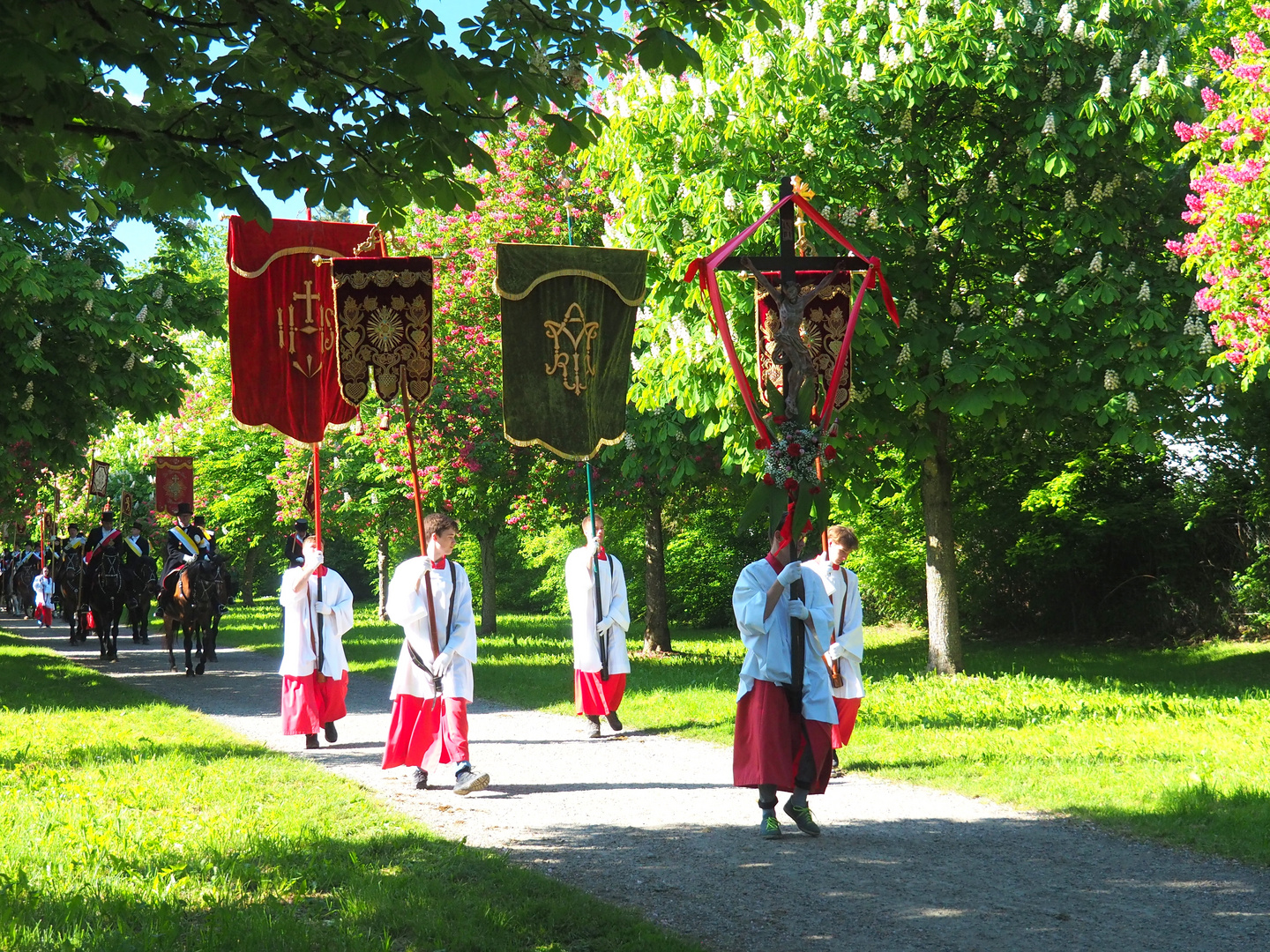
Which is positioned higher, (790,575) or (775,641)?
(790,575)

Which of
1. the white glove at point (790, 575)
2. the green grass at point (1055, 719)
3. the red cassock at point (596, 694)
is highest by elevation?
the white glove at point (790, 575)

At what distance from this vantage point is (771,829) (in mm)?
7000

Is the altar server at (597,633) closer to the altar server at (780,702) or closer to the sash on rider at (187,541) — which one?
the altar server at (780,702)

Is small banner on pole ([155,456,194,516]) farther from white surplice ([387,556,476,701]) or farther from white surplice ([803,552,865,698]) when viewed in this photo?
white surplice ([803,552,865,698])

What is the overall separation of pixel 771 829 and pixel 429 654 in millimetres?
3011

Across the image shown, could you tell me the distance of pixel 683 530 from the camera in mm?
28438

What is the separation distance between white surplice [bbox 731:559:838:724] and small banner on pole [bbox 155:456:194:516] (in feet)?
65.8

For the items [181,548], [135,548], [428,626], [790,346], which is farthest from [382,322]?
[135,548]

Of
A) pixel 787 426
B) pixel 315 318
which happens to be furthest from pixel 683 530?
pixel 787 426

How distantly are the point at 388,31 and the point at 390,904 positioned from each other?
3.94 metres

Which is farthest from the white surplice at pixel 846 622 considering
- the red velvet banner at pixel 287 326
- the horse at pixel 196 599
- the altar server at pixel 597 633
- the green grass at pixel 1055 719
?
the horse at pixel 196 599

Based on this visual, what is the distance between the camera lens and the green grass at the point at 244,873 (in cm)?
507

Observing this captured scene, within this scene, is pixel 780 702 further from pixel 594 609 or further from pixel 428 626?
pixel 594 609

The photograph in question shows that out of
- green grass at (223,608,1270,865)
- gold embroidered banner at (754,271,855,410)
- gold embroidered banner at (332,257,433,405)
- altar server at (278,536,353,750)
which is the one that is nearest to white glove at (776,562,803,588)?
gold embroidered banner at (754,271,855,410)
